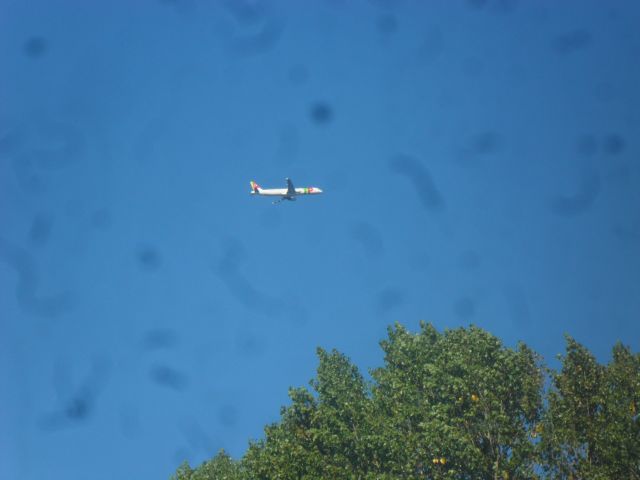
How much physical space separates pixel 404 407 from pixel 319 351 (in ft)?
45.2

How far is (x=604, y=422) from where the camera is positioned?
44.4 meters

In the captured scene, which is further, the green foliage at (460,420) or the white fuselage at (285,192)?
the white fuselage at (285,192)

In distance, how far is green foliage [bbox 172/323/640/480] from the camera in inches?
1693

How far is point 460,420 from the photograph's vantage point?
1745 inches

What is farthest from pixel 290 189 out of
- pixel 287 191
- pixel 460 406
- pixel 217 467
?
pixel 460 406

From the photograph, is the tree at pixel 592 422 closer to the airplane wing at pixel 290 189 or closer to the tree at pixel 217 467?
the tree at pixel 217 467

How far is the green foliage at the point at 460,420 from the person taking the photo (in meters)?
43.0

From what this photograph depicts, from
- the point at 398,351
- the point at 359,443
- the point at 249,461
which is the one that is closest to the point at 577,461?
the point at 359,443

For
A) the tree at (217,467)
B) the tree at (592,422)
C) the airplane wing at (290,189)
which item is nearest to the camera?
the tree at (592,422)

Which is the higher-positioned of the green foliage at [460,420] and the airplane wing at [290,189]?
the airplane wing at [290,189]

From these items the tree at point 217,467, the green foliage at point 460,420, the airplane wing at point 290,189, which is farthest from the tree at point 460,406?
the airplane wing at point 290,189

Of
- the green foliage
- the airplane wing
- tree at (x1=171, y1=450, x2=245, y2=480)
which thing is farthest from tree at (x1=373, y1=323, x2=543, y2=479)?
the airplane wing

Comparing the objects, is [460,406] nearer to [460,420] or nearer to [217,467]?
[460,420]

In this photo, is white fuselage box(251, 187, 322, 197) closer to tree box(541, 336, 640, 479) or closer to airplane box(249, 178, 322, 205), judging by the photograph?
airplane box(249, 178, 322, 205)
